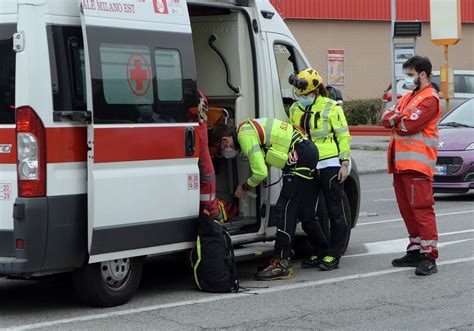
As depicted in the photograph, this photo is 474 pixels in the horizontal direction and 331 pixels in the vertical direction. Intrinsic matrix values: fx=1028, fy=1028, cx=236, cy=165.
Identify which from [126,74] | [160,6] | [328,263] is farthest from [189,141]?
[328,263]

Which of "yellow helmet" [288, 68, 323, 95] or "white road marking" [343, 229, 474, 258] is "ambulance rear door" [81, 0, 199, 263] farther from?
"white road marking" [343, 229, 474, 258]

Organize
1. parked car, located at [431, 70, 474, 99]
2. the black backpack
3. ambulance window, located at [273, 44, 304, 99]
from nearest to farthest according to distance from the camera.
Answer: the black backpack
ambulance window, located at [273, 44, 304, 99]
parked car, located at [431, 70, 474, 99]

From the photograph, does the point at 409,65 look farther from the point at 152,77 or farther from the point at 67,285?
the point at 67,285

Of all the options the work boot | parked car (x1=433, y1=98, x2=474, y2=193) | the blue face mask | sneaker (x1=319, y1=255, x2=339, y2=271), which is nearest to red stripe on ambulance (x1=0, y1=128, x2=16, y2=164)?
the work boot

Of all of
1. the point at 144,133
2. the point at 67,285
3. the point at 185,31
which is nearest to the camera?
the point at 144,133

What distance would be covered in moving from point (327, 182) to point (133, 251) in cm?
238

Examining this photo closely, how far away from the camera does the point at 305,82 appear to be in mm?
9312

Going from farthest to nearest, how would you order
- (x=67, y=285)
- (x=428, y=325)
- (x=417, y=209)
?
1. (x=417, y=209)
2. (x=67, y=285)
3. (x=428, y=325)

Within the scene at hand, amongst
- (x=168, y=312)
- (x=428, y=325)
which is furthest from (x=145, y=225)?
(x=428, y=325)

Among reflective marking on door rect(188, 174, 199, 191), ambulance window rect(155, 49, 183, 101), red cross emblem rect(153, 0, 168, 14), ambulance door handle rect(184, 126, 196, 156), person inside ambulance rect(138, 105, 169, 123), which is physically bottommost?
reflective marking on door rect(188, 174, 199, 191)

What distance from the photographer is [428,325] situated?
7180 mm

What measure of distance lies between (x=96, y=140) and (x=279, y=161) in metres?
2.08

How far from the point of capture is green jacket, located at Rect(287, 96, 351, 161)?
9375 millimetres

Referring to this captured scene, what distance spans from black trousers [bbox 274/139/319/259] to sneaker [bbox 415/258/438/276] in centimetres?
119
